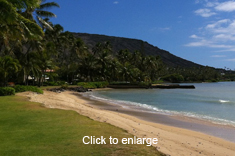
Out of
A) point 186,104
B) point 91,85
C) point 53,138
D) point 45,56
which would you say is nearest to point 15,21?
point 53,138

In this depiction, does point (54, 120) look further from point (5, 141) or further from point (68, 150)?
point (68, 150)

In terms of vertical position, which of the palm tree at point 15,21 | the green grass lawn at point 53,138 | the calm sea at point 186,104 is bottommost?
the calm sea at point 186,104

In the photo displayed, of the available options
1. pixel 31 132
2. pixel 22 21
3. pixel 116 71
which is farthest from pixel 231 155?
pixel 116 71

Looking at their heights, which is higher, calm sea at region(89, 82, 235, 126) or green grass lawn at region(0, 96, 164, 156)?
green grass lawn at region(0, 96, 164, 156)

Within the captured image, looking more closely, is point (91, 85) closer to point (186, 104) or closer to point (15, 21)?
point (186, 104)

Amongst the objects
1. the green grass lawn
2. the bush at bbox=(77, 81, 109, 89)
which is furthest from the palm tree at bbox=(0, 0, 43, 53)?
the bush at bbox=(77, 81, 109, 89)

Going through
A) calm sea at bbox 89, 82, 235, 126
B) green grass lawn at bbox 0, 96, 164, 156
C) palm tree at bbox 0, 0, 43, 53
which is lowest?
calm sea at bbox 89, 82, 235, 126

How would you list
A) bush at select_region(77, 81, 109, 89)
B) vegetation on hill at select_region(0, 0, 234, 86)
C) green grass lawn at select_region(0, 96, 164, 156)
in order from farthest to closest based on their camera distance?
bush at select_region(77, 81, 109, 89)
vegetation on hill at select_region(0, 0, 234, 86)
green grass lawn at select_region(0, 96, 164, 156)

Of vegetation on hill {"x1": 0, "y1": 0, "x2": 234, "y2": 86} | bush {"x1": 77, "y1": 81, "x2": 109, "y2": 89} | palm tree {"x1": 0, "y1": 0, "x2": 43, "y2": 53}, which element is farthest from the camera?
bush {"x1": 77, "y1": 81, "x2": 109, "y2": 89}

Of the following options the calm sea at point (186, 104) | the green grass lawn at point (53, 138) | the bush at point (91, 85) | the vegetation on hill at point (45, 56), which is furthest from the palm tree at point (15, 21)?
the bush at point (91, 85)

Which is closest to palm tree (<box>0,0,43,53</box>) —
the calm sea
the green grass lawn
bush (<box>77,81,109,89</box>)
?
the green grass lawn

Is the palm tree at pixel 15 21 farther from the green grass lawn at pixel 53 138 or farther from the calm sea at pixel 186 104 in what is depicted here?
the calm sea at pixel 186 104

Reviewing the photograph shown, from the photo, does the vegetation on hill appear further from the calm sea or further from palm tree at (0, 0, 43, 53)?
the calm sea

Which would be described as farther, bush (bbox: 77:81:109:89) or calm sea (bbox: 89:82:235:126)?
bush (bbox: 77:81:109:89)
